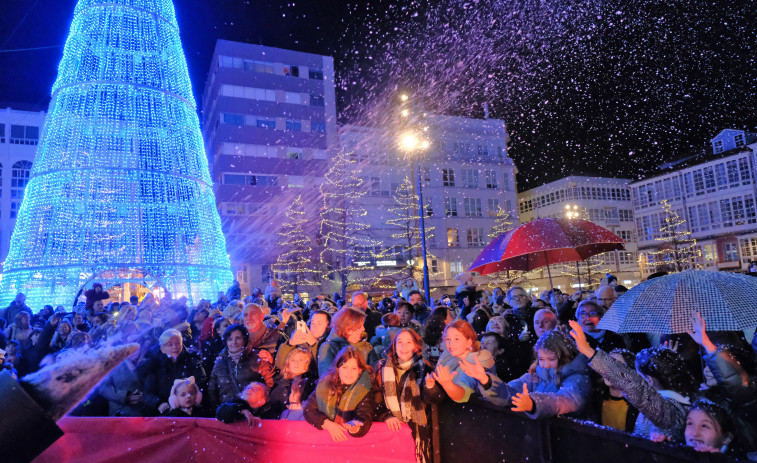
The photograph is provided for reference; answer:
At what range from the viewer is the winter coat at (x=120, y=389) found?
5.25 metres

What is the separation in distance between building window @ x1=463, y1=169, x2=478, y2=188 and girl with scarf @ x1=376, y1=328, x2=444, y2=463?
43.2 metres

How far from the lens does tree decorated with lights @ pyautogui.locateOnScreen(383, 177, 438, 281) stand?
1576 inches

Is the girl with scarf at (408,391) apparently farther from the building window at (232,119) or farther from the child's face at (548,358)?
the building window at (232,119)

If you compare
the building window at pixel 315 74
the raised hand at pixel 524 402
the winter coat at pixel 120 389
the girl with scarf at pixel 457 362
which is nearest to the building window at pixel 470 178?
the building window at pixel 315 74

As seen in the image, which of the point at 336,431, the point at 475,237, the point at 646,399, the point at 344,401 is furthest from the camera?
the point at 475,237

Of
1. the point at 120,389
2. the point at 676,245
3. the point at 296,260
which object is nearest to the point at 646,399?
the point at 120,389

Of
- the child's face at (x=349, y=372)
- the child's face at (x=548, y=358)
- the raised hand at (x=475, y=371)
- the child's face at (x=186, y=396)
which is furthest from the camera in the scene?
the child's face at (x=186, y=396)

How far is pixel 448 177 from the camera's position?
4562 centimetres

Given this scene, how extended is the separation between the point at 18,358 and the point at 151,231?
1082cm

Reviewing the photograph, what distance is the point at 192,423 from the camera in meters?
3.78

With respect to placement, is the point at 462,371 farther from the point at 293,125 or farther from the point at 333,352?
the point at 293,125

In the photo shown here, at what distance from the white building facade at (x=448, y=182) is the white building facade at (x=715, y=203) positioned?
585 inches

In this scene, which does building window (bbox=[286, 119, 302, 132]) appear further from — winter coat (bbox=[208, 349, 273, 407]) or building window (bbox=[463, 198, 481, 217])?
winter coat (bbox=[208, 349, 273, 407])

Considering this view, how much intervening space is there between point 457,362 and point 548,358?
736 mm
